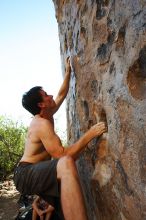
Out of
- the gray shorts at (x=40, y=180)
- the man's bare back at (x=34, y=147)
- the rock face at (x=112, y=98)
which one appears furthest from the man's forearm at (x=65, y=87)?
the gray shorts at (x=40, y=180)

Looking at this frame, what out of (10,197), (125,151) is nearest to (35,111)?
(125,151)

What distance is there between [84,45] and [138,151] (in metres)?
1.74

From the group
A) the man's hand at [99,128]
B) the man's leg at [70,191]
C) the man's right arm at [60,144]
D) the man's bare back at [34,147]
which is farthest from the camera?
the man's bare back at [34,147]

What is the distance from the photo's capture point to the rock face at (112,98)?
9.92 ft

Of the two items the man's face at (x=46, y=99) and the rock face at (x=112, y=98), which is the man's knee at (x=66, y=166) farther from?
the man's face at (x=46, y=99)

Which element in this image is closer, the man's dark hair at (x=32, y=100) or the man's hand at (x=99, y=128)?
the man's hand at (x=99, y=128)

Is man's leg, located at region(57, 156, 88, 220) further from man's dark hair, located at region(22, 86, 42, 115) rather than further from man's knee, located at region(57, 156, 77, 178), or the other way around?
man's dark hair, located at region(22, 86, 42, 115)

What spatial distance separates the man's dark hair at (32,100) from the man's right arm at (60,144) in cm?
58

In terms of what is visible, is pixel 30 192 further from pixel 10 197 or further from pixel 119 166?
pixel 10 197

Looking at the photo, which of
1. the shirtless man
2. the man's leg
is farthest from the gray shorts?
the man's leg

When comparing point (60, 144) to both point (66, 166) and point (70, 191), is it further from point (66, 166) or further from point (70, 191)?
point (70, 191)

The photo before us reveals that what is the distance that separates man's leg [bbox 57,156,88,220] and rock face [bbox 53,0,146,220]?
39 cm

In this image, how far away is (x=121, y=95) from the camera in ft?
10.7

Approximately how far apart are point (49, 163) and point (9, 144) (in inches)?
607
